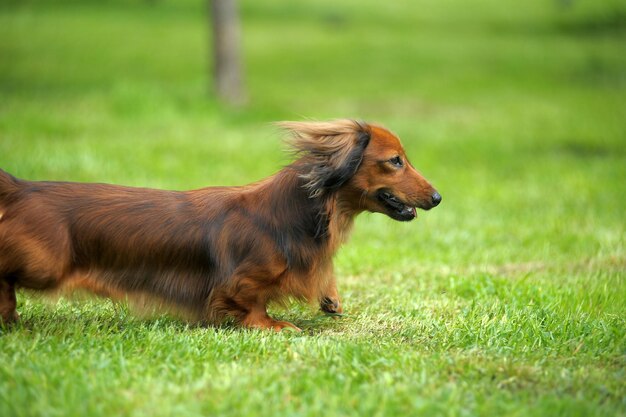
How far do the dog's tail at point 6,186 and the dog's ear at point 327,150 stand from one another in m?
1.70

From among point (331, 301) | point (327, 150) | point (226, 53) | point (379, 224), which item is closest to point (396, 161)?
point (327, 150)

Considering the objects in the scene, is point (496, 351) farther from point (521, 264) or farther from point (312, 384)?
point (521, 264)

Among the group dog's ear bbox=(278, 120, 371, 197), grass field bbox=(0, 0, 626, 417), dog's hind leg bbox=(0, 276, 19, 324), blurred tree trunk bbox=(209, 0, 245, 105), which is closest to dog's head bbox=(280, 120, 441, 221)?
dog's ear bbox=(278, 120, 371, 197)

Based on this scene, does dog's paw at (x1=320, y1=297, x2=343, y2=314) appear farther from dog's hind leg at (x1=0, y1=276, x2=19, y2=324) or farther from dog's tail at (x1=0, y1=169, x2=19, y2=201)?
dog's tail at (x1=0, y1=169, x2=19, y2=201)

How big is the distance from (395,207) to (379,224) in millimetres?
4058

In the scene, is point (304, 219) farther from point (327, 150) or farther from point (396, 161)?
point (396, 161)

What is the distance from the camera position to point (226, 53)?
1567 cm

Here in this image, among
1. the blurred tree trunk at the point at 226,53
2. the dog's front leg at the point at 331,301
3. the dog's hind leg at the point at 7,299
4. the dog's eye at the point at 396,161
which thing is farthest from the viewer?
the blurred tree trunk at the point at 226,53

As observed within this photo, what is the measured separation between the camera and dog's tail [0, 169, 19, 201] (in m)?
4.63

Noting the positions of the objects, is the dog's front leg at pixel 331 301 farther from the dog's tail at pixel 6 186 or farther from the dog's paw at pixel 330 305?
the dog's tail at pixel 6 186

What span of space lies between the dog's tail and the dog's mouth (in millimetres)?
2216

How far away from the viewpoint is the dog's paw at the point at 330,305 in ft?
17.6

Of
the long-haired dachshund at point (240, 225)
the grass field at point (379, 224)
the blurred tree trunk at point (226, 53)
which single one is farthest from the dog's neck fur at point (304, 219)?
the blurred tree trunk at point (226, 53)

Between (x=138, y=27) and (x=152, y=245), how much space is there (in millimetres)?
25873
